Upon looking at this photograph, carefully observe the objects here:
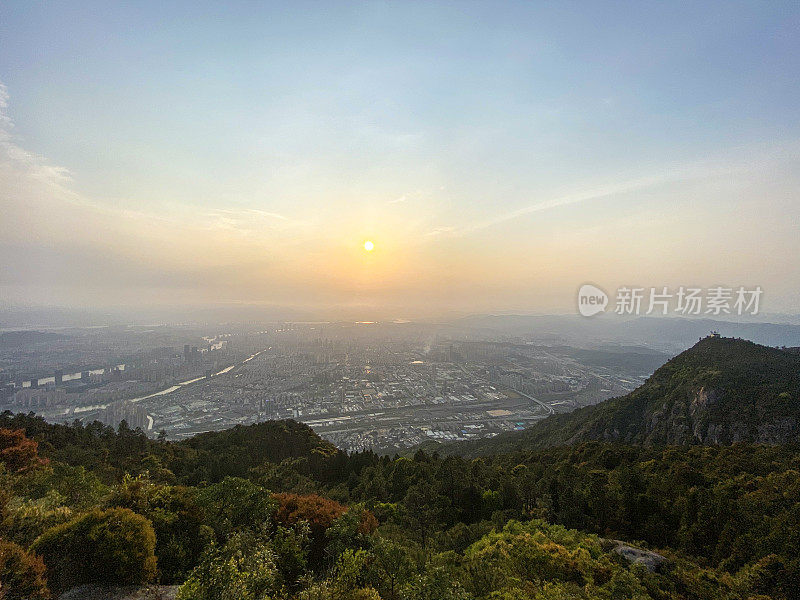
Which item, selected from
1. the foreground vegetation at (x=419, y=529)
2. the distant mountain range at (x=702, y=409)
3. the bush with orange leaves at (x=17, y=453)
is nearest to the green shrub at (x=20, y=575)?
the foreground vegetation at (x=419, y=529)

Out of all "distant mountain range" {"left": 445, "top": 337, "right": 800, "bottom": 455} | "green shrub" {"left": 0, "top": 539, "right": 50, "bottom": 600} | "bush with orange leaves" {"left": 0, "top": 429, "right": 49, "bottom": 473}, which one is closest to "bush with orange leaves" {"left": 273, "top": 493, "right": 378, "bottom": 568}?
"green shrub" {"left": 0, "top": 539, "right": 50, "bottom": 600}

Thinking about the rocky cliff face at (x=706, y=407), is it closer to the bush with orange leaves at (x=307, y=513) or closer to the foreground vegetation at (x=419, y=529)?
the foreground vegetation at (x=419, y=529)

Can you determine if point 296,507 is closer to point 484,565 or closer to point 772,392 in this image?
point 484,565

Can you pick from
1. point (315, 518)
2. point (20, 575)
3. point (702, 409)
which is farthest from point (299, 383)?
point (20, 575)

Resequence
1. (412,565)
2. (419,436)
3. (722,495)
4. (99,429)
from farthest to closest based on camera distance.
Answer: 1. (419,436)
2. (99,429)
3. (722,495)
4. (412,565)

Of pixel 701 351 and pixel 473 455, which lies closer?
pixel 473 455

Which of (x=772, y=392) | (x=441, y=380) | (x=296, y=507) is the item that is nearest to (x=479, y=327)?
(x=441, y=380)

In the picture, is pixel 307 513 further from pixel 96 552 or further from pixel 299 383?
pixel 299 383
